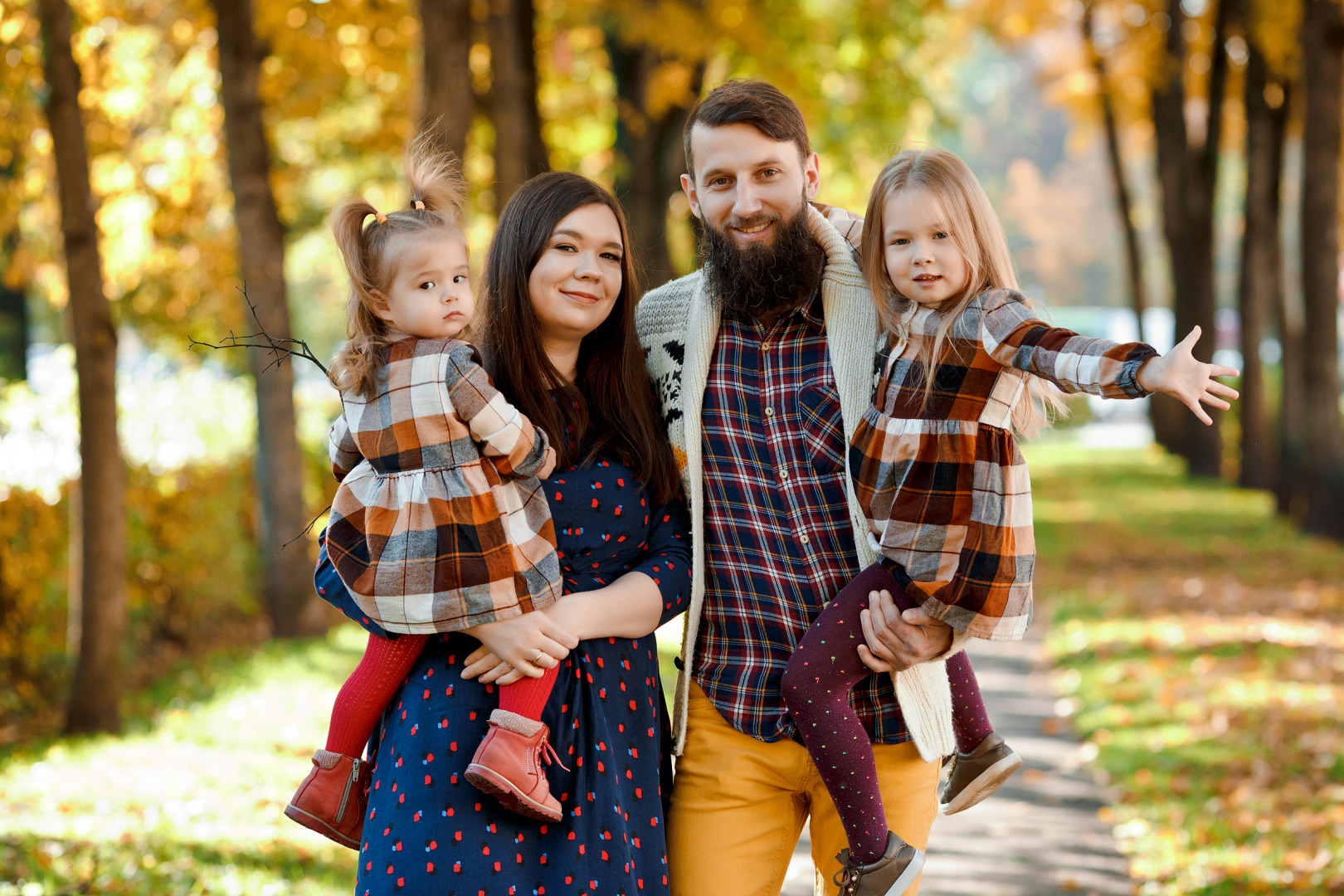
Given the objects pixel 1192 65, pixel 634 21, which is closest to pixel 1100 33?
pixel 1192 65

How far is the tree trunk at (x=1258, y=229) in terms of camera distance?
15750 millimetres

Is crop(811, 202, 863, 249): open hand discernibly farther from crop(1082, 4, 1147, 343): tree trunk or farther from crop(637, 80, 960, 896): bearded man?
crop(1082, 4, 1147, 343): tree trunk

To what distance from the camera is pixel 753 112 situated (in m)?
2.85

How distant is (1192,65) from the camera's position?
20.4m

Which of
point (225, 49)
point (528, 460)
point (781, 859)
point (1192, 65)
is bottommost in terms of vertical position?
point (781, 859)

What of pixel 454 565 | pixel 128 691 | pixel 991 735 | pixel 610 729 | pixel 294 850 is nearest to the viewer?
pixel 454 565

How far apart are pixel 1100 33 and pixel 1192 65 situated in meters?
1.74

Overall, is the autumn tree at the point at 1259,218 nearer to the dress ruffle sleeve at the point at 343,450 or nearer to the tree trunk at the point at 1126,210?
the tree trunk at the point at 1126,210

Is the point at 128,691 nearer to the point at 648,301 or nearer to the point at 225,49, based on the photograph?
the point at 225,49

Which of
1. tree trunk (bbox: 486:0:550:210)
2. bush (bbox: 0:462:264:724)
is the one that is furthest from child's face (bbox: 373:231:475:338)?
tree trunk (bbox: 486:0:550:210)

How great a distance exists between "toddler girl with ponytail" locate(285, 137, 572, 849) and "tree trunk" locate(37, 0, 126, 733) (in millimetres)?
4455

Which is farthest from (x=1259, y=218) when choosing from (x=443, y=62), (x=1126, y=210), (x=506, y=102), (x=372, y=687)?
(x=372, y=687)

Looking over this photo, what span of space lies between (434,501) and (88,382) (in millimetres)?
A: 4762

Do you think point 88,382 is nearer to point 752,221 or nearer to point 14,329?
point 752,221
